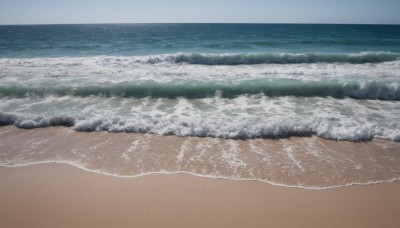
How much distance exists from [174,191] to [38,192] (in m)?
2.41

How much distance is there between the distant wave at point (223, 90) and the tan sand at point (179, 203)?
649 centimetres

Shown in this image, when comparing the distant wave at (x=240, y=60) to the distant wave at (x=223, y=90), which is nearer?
the distant wave at (x=223, y=90)

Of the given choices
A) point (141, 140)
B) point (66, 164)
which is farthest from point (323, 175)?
point (66, 164)

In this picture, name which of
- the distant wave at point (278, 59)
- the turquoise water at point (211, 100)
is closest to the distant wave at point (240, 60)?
the distant wave at point (278, 59)

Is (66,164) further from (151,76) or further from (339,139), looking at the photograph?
(151,76)

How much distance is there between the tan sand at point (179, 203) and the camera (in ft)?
13.2

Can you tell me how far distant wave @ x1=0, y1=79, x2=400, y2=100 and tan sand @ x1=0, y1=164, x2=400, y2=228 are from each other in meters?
6.49

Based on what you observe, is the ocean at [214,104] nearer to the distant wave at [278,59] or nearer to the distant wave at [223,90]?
the distant wave at [223,90]

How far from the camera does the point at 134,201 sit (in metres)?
4.48

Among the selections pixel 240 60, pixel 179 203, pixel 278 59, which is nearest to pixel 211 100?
pixel 179 203

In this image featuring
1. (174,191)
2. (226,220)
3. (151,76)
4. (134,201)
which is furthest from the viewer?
(151,76)

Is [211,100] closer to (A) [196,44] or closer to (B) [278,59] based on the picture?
(B) [278,59]

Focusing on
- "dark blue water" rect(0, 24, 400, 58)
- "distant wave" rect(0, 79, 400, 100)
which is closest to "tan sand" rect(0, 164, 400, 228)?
"distant wave" rect(0, 79, 400, 100)

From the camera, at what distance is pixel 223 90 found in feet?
38.0
